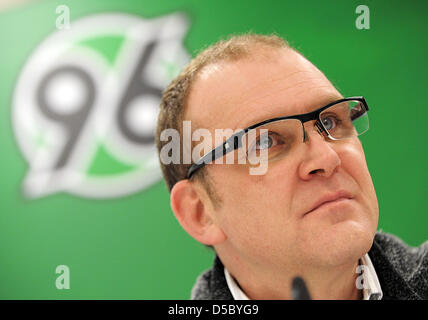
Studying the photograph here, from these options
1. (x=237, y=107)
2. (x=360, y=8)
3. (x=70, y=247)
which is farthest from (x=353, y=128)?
(x=70, y=247)

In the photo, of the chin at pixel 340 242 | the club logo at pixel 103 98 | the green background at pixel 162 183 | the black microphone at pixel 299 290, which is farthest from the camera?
the club logo at pixel 103 98

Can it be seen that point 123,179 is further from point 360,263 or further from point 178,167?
point 360,263

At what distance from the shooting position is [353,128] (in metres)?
0.82

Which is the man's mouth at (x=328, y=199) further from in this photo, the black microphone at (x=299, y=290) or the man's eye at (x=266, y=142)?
the black microphone at (x=299, y=290)

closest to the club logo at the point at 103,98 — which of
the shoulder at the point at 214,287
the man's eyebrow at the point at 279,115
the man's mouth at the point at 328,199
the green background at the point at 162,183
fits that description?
the green background at the point at 162,183

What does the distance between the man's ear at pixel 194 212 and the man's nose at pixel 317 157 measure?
260 mm

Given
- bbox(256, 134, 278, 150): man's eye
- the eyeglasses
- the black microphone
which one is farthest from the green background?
the black microphone

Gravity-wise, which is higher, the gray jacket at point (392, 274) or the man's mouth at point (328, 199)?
the man's mouth at point (328, 199)

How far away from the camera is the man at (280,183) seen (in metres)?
0.67

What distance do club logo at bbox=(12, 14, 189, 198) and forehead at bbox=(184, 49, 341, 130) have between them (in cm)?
105

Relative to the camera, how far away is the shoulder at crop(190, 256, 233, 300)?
963mm

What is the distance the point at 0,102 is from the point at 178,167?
1.51m

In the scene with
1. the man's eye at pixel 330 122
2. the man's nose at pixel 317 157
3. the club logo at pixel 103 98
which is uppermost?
the club logo at pixel 103 98

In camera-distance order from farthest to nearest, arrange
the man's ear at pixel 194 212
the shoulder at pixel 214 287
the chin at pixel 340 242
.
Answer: the shoulder at pixel 214 287 < the man's ear at pixel 194 212 < the chin at pixel 340 242
